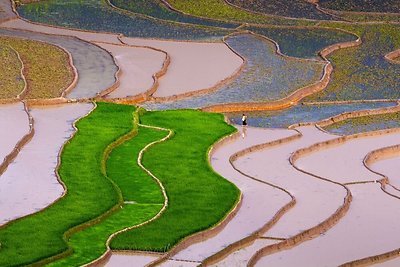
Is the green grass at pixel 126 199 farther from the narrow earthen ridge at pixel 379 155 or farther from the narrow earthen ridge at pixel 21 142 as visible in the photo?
the narrow earthen ridge at pixel 379 155

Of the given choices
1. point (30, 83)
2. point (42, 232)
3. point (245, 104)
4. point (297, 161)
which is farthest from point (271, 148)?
point (42, 232)

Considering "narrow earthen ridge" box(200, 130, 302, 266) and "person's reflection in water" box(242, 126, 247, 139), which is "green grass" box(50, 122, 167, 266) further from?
"person's reflection in water" box(242, 126, 247, 139)

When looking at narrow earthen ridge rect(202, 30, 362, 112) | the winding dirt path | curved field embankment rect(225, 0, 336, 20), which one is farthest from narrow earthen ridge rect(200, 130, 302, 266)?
curved field embankment rect(225, 0, 336, 20)

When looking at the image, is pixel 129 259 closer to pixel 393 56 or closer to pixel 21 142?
pixel 21 142

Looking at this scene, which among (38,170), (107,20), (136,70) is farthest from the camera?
(107,20)

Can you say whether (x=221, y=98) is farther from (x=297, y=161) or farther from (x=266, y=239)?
(x=266, y=239)

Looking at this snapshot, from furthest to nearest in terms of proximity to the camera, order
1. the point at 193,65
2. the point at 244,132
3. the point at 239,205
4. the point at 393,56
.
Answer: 1. the point at 393,56
2. the point at 193,65
3. the point at 244,132
4. the point at 239,205

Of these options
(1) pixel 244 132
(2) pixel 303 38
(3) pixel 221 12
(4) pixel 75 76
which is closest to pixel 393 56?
(2) pixel 303 38
